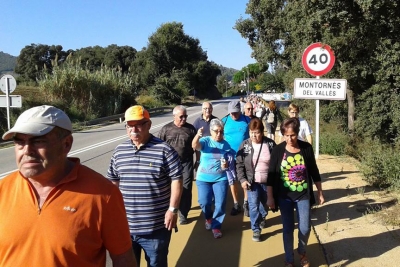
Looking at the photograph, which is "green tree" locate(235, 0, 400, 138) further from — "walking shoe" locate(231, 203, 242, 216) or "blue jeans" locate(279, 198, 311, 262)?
"blue jeans" locate(279, 198, 311, 262)

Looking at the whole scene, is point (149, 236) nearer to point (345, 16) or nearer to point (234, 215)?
point (234, 215)

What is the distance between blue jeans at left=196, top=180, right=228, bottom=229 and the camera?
5109mm

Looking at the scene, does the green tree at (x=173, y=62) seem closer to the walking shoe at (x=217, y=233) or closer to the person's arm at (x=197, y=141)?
the person's arm at (x=197, y=141)

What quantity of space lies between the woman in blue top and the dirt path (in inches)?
52.4

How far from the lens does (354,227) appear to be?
5.09 meters

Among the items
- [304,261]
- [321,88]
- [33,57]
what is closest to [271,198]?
[304,261]

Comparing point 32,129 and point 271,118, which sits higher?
point 32,129

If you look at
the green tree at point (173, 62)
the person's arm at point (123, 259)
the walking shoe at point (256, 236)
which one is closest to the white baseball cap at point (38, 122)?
the person's arm at point (123, 259)

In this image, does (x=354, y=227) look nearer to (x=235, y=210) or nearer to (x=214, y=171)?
(x=235, y=210)

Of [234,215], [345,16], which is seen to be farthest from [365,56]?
[234,215]

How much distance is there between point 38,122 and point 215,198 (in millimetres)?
3563

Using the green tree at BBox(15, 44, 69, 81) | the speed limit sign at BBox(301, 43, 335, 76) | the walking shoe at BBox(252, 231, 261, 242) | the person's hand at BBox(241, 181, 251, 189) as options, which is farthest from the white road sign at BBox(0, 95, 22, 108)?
the green tree at BBox(15, 44, 69, 81)

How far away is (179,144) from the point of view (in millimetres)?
5867

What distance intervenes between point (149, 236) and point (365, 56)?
885cm
